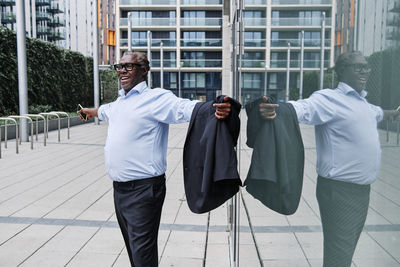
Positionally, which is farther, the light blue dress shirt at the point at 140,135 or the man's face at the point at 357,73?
the light blue dress shirt at the point at 140,135

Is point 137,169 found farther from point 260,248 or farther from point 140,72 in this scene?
point 260,248

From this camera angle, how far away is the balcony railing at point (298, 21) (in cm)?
121

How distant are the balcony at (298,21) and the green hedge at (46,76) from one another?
14.8 meters

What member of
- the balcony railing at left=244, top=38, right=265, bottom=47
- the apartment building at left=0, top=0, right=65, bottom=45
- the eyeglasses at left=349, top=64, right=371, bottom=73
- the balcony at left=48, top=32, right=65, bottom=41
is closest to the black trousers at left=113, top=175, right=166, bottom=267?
the balcony railing at left=244, top=38, right=265, bottom=47

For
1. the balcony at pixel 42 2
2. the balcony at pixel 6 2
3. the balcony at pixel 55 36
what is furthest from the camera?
the balcony at pixel 55 36

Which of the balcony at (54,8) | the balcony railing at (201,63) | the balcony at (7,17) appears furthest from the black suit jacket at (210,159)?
the balcony at (54,8)

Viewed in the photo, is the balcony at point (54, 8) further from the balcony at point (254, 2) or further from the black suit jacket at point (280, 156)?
the black suit jacket at point (280, 156)

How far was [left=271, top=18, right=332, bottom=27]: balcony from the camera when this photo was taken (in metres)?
1.21

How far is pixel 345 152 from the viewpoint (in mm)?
1057

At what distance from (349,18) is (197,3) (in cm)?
5034

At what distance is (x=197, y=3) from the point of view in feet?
160

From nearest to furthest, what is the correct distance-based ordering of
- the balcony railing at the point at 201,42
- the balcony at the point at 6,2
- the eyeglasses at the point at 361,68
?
the eyeglasses at the point at 361,68
the balcony railing at the point at 201,42
the balcony at the point at 6,2

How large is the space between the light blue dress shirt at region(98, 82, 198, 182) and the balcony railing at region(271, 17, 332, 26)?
1.06 metres

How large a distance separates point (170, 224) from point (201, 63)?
45.1m
